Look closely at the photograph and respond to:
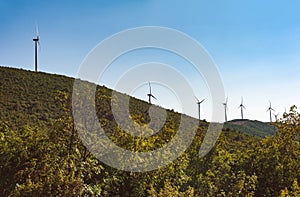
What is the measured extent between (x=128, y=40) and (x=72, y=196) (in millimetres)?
5514

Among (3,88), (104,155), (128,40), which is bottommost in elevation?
(104,155)

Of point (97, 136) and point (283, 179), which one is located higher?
point (97, 136)

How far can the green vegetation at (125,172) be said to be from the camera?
1370 centimetres

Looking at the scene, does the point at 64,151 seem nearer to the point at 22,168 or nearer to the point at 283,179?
the point at 22,168

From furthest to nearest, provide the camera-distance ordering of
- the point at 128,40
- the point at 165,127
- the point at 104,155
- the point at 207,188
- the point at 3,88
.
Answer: the point at 3,88 → the point at 165,127 → the point at 207,188 → the point at 104,155 → the point at 128,40

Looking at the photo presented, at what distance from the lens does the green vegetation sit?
44.9 feet

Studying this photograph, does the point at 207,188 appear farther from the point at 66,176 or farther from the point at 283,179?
the point at 66,176

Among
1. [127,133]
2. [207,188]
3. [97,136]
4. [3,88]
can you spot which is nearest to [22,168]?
[97,136]

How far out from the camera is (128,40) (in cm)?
1470

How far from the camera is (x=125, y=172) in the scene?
1681 cm

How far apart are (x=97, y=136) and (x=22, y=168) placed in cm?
304

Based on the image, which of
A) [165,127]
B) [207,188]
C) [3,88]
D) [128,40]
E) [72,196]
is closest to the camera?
[72,196]

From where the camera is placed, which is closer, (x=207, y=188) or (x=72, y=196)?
(x=72, y=196)

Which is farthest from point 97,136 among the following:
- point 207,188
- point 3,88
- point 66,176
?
point 3,88
